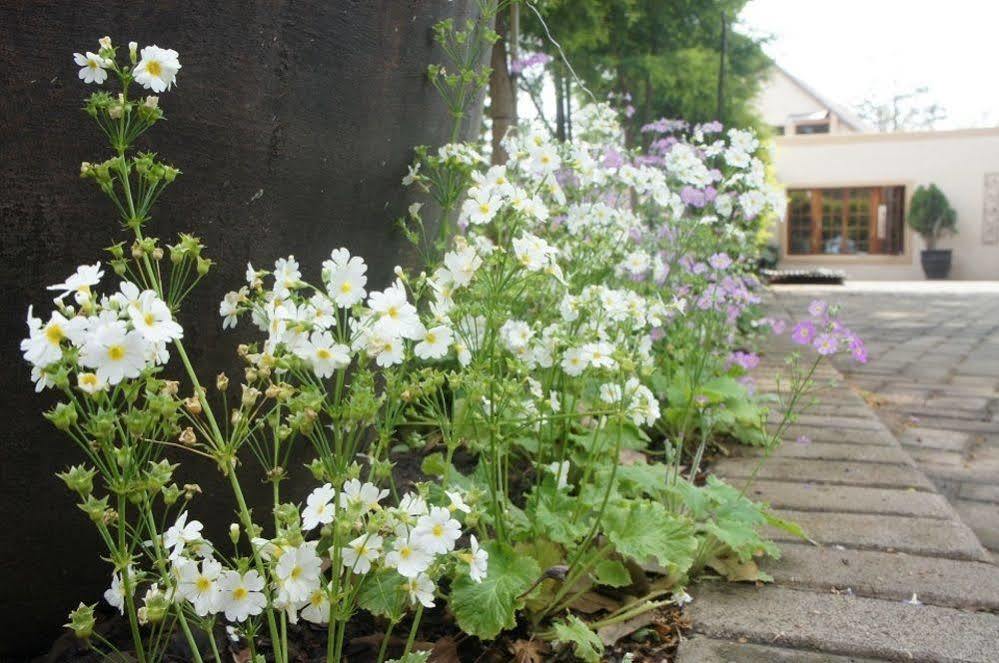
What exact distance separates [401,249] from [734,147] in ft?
4.51

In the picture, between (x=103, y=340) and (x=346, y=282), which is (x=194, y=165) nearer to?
(x=346, y=282)

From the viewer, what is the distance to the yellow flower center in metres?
0.86

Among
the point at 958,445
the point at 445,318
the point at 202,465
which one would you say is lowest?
the point at 958,445

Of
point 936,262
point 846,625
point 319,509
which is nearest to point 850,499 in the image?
point 846,625

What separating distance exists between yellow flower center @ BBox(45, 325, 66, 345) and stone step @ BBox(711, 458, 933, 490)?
1844 millimetres

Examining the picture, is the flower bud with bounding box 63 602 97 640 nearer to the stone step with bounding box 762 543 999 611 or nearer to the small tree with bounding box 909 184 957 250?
the stone step with bounding box 762 543 999 611

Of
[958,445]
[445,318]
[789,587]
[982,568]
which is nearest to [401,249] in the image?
[445,318]

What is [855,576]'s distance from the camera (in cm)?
171

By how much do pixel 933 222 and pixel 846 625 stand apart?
19.1 metres

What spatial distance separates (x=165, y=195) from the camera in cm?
127

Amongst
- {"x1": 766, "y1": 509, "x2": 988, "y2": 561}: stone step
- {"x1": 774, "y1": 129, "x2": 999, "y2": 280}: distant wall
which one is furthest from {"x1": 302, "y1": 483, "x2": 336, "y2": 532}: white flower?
{"x1": 774, "y1": 129, "x2": 999, "y2": 280}: distant wall

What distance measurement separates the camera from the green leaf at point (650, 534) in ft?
4.84

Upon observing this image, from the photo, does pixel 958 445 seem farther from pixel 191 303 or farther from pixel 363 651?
pixel 191 303

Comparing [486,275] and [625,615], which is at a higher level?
[486,275]
